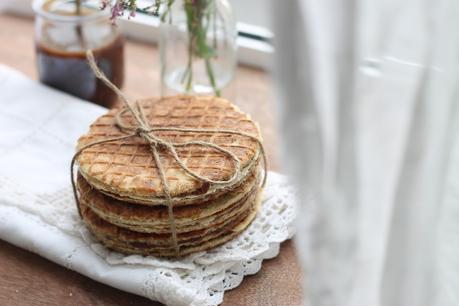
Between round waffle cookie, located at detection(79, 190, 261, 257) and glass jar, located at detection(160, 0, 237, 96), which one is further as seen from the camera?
glass jar, located at detection(160, 0, 237, 96)

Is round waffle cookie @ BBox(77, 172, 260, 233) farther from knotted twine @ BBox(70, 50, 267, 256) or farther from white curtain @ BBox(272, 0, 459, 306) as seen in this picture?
white curtain @ BBox(272, 0, 459, 306)

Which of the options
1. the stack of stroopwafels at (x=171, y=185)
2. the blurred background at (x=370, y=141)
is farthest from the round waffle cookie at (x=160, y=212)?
the blurred background at (x=370, y=141)

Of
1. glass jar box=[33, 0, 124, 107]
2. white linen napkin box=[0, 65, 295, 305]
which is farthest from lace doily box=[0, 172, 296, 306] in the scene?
glass jar box=[33, 0, 124, 107]

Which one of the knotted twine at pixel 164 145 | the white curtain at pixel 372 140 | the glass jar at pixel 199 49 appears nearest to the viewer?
the white curtain at pixel 372 140

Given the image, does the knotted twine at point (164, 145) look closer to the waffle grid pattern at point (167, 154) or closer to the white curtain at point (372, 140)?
the waffle grid pattern at point (167, 154)

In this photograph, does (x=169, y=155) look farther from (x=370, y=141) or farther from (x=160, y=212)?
(x=370, y=141)

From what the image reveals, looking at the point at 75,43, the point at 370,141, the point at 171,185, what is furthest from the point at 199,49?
the point at 370,141
